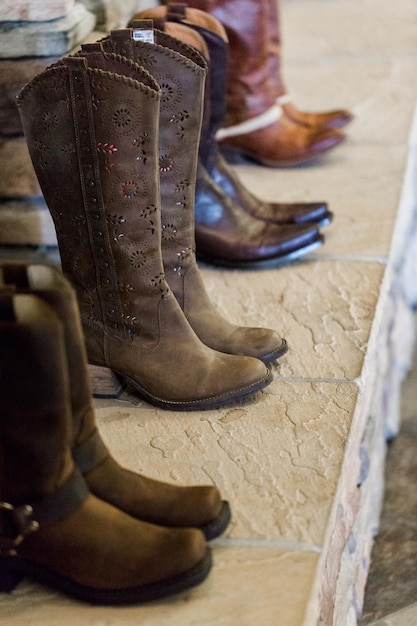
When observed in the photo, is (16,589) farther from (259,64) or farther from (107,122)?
(259,64)

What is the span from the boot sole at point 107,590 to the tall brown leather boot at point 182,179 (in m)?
0.47

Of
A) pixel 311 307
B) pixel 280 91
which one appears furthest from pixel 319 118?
pixel 311 307

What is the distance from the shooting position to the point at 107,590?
3.22 feet

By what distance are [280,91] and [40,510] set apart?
165 centimetres

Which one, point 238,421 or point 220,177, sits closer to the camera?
point 238,421

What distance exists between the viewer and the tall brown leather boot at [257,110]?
2146mm

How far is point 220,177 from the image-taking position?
1759mm

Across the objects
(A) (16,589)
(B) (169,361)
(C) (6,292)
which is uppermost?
(C) (6,292)

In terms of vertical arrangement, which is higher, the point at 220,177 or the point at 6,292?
the point at 6,292

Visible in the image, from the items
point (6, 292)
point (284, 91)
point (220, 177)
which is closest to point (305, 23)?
point (284, 91)

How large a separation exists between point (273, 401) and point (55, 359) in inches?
20.7

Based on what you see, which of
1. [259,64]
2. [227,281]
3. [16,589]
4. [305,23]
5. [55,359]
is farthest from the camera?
[305,23]

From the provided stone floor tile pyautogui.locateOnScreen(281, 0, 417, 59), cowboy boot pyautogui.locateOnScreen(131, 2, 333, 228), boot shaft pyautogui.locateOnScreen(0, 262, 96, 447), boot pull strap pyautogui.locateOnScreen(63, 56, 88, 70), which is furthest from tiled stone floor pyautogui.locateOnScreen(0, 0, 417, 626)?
stone floor tile pyautogui.locateOnScreen(281, 0, 417, 59)

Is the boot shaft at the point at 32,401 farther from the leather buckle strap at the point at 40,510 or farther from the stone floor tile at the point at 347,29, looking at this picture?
the stone floor tile at the point at 347,29
